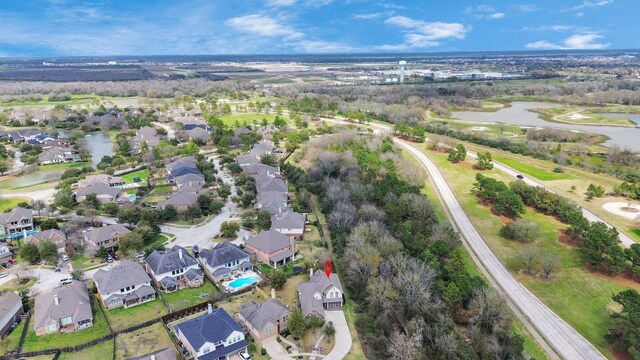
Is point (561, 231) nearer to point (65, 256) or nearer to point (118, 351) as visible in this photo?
point (118, 351)

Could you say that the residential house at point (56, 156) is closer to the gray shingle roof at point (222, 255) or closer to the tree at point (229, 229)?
the tree at point (229, 229)

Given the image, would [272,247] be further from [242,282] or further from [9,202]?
[9,202]

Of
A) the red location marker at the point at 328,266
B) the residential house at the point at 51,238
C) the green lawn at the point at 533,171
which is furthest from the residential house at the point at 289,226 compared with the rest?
the green lawn at the point at 533,171

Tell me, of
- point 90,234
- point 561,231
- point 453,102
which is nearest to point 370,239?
point 561,231

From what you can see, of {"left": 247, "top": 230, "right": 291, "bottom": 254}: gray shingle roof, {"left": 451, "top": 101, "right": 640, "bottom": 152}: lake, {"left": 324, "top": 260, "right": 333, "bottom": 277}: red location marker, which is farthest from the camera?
{"left": 451, "top": 101, "right": 640, "bottom": 152}: lake

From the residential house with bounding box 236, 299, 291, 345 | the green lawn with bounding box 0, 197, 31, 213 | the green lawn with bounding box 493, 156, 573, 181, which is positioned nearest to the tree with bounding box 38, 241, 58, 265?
the green lawn with bounding box 0, 197, 31, 213

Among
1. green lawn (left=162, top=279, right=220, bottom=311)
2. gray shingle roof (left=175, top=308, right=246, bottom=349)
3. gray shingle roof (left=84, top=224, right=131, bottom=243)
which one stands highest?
gray shingle roof (left=84, top=224, right=131, bottom=243)

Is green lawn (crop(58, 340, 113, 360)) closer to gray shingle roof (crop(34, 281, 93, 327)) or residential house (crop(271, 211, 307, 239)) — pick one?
gray shingle roof (crop(34, 281, 93, 327))
